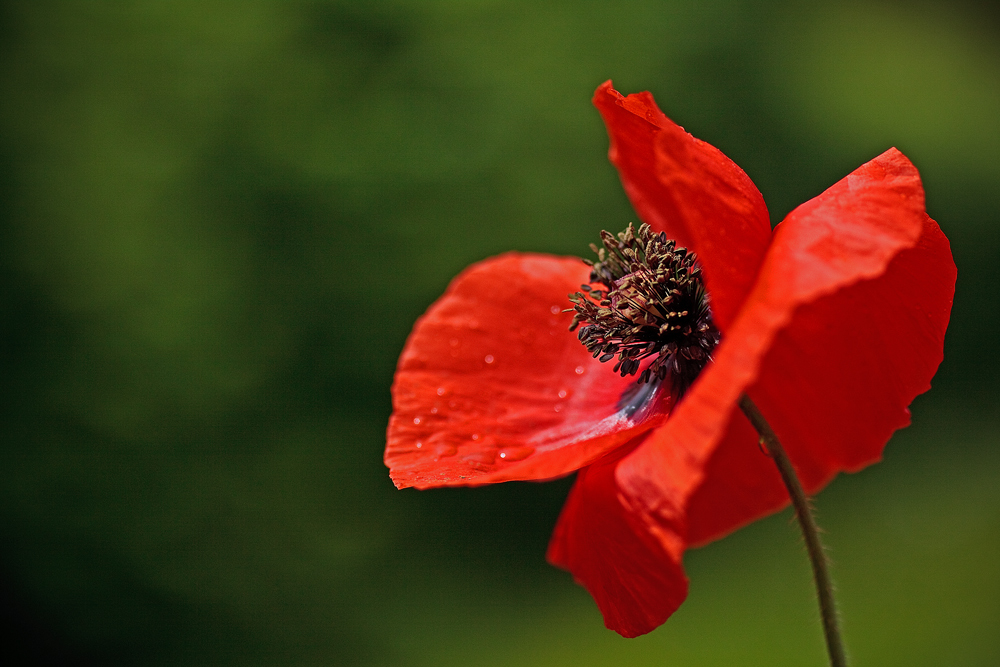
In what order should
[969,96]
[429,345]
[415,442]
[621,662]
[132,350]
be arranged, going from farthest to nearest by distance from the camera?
1. [969,96]
2. [132,350]
3. [621,662]
4. [429,345]
5. [415,442]

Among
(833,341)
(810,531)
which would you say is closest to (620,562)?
(810,531)

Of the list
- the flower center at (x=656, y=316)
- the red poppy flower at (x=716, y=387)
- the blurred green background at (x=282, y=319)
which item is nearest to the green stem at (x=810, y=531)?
the red poppy flower at (x=716, y=387)

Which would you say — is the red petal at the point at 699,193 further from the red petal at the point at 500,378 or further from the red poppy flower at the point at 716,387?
the red petal at the point at 500,378

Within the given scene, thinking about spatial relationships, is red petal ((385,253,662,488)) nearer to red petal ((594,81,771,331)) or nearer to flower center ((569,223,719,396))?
flower center ((569,223,719,396))

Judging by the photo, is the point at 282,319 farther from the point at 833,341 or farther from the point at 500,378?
the point at 833,341

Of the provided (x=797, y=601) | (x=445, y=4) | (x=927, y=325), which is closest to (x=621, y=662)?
A: (x=797, y=601)

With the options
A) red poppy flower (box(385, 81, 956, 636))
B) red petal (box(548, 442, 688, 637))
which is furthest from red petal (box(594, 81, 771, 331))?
red petal (box(548, 442, 688, 637))

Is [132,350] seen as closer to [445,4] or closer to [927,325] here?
[445,4]
